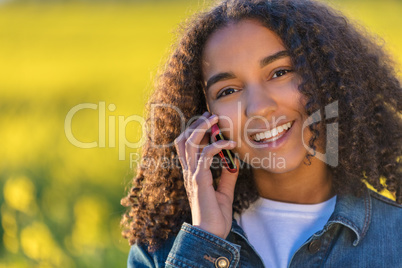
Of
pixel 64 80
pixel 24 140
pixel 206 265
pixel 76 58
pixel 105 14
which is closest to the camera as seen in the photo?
pixel 206 265

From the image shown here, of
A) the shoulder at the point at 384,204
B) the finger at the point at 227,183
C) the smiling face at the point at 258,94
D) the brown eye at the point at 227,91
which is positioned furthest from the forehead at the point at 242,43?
the shoulder at the point at 384,204

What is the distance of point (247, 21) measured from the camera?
248 cm

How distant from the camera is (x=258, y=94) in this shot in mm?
2402

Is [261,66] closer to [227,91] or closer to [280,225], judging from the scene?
[227,91]

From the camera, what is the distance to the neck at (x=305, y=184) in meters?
2.60

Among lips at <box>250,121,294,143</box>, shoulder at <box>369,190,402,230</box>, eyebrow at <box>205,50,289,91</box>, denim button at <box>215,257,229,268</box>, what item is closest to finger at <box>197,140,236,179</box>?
lips at <box>250,121,294,143</box>

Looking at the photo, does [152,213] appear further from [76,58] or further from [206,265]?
[76,58]

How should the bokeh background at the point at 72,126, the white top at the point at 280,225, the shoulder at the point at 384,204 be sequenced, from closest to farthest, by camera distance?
the white top at the point at 280,225
the shoulder at the point at 384,204
the bokeh background at the point at 72,126

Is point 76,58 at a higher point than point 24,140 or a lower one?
higher

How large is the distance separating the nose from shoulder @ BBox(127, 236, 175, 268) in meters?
0.71

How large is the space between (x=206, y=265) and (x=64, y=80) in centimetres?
861

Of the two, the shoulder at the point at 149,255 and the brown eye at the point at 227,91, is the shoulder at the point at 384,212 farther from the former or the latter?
the shoulder at the point at 149,255

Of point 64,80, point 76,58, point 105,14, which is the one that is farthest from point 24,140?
point 105,14

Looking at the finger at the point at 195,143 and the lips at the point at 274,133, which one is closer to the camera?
the lips at the point at 274,133
